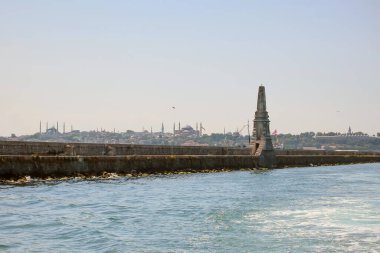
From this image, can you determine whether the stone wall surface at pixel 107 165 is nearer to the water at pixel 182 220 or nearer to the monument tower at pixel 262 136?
the water at pixel 182 220

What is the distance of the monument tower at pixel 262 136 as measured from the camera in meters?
70.9

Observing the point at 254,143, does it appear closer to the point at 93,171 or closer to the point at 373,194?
the point at 93,171

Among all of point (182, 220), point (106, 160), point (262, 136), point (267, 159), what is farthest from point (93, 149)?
point (182, 220)

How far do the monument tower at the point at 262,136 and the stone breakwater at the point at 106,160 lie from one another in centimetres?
150

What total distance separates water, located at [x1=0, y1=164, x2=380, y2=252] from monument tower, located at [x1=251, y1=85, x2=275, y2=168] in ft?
112

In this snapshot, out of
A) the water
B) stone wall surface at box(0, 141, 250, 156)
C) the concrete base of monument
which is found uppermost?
stone wall surface at box(0, 141, 250, 156)

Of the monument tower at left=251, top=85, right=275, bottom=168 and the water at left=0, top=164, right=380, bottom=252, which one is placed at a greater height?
the monument tower at left=251, top=85, right=275, bottom=168

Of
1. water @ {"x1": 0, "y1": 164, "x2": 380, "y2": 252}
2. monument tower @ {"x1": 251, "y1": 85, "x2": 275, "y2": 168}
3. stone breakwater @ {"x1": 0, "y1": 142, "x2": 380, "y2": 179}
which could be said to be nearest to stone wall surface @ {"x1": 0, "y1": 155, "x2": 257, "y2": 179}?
stone breakwater @ {"x1": 0, "y1": 142, "x2": 380, "y2": 179}

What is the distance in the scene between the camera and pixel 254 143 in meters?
72.6

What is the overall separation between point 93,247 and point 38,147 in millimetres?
31895

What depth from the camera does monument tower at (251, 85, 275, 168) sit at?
7088 cm

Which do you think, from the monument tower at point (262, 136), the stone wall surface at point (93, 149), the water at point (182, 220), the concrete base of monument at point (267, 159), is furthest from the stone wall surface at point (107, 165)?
the stone wall surface at point (93, 149)

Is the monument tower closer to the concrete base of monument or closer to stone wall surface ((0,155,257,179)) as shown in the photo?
the concrete base of monument

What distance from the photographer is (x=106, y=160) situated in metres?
46.8
